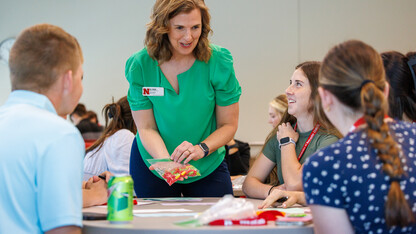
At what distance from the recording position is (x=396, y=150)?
4.61ft

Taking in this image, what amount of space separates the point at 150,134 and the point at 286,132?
0.72 m

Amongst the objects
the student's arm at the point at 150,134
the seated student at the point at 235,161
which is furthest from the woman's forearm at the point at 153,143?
the seated student at the point at 235,161

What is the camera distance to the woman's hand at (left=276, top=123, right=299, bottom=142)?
2.59 m

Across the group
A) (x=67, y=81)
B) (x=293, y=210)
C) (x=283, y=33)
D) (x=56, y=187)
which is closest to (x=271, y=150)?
(x=293, y=210)

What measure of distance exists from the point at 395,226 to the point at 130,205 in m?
0.81

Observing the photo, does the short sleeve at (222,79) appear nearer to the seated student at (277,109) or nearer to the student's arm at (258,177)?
the student's arm at (258,177)

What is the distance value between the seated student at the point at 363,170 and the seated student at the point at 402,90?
0.49 meters

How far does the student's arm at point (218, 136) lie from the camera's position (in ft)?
7.54

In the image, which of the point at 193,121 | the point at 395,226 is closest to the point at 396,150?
the point at 395,226

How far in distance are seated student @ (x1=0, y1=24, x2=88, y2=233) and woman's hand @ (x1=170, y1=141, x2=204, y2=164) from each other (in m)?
0.82

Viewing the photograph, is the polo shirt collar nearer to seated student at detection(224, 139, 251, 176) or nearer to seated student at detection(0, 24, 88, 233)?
seated student at detection(0, 24, 88, 233)

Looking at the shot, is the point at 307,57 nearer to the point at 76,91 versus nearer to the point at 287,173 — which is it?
the point at 287,173

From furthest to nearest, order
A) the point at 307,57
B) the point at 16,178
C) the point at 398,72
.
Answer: the point at 307,57 → the point at 398,72 → the point at 16,178

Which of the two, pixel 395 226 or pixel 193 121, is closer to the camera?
pixel 395 226
